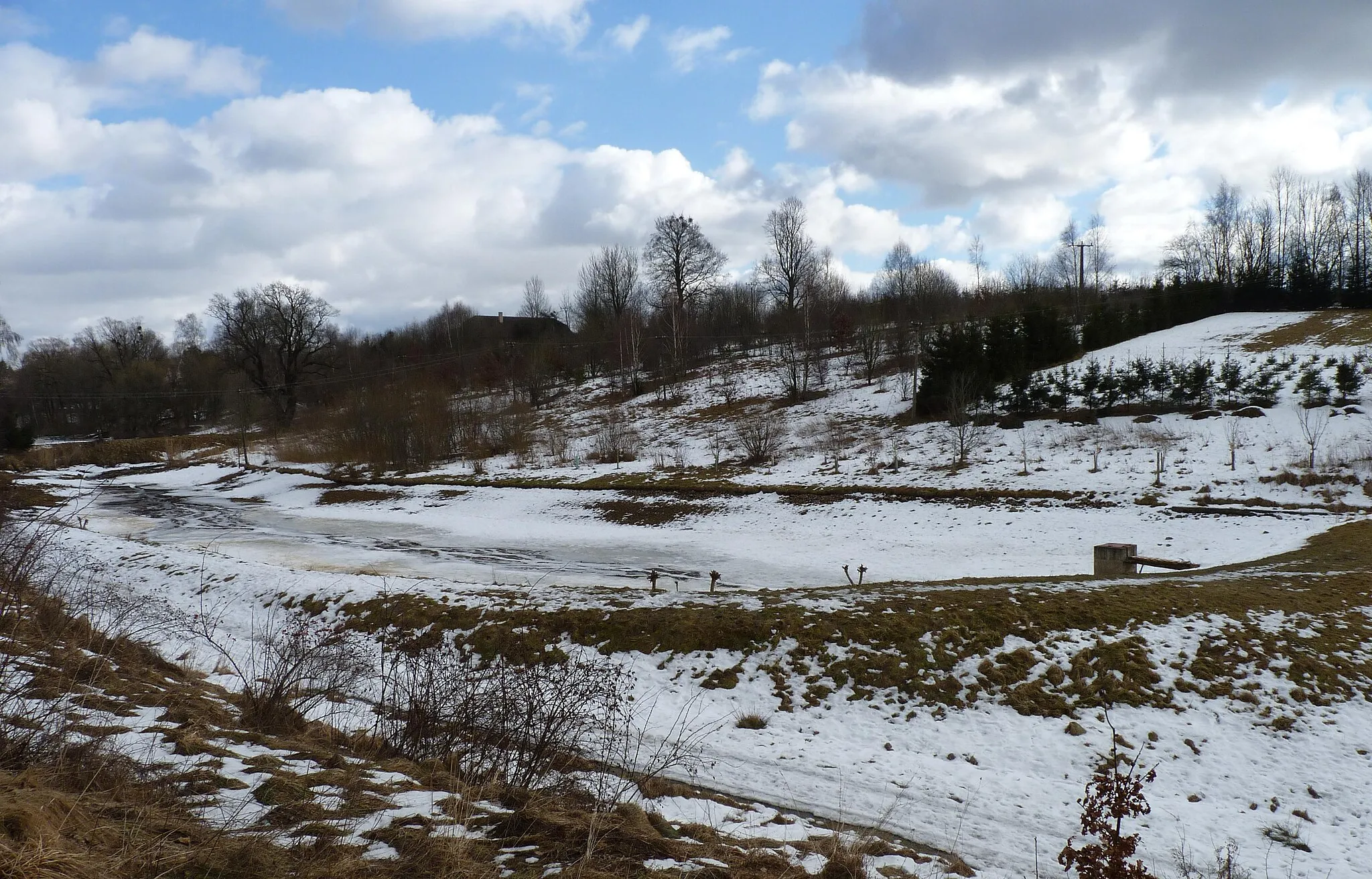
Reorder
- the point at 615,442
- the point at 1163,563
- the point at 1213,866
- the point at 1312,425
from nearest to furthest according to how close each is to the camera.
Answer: the point at 1213,866, the point at 1163,563, the point at 1312,425, the point at 615,442

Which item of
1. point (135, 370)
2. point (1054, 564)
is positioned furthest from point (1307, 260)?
point (135, 370)

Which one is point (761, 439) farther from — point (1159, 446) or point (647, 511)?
point (1159, 446)

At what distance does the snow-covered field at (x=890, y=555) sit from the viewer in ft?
20.9

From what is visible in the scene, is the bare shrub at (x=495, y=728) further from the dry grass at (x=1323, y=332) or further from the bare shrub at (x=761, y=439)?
the dry grass at (x=1323, y=332)

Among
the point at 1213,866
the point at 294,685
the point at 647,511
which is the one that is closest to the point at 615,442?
the point at 647,511

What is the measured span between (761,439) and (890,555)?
50.2 feet

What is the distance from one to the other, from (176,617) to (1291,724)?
1622cm

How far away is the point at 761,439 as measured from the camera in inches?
1346

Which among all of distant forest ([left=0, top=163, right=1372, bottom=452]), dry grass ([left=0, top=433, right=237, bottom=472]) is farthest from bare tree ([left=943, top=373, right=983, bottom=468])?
dry grass ([left=0, top=433, right=237, bottom=472])

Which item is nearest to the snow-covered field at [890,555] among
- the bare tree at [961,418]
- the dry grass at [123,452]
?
the bare tree at [961,418]

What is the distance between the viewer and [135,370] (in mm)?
69562

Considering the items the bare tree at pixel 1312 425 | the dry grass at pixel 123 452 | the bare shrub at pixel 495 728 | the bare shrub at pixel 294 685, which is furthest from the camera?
the dry grass at pixel 123 452

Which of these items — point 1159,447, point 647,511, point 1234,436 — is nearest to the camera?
point 1234,436

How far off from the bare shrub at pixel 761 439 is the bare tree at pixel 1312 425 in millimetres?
19203
